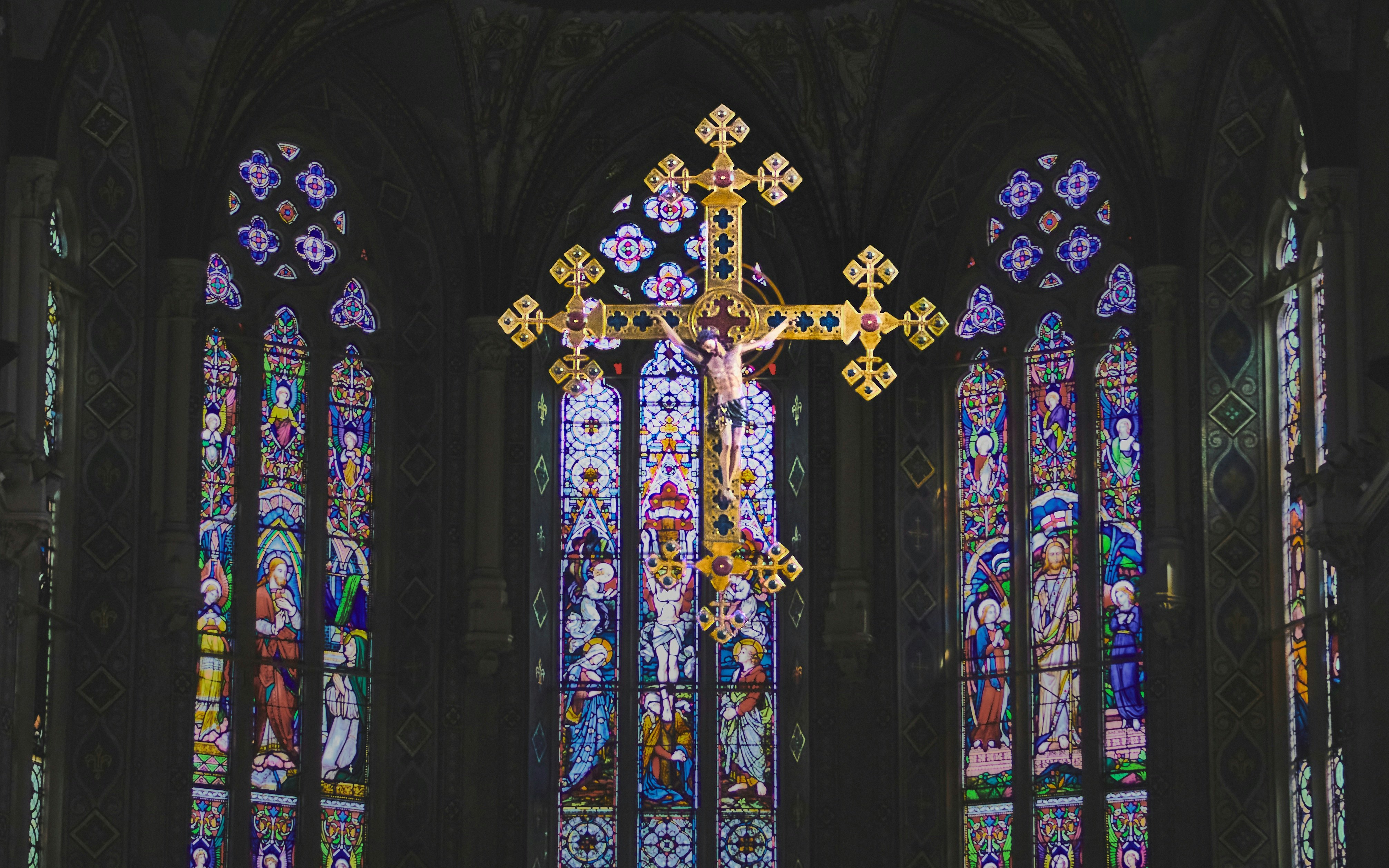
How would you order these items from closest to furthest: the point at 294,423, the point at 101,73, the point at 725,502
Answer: the point at 725,502 < the point at 101,73 < the point at 294,423

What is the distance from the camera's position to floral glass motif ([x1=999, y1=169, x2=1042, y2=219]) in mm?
30844

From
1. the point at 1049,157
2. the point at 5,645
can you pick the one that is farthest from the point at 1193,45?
the point at 5,645

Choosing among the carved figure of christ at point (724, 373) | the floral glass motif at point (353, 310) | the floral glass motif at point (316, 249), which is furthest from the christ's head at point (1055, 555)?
the floral glass motif at point (316, 249)

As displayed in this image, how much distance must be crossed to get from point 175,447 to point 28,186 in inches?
121

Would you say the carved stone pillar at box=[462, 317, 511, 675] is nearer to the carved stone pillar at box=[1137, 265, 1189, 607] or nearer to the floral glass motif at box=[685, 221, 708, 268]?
the floral glass motif at box=[685, 221, 708, 268]

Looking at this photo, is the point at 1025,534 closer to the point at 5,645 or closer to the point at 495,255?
the point at 495,255

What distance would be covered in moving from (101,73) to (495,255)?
4087 millimetres

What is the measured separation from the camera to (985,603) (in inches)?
Result: 1183

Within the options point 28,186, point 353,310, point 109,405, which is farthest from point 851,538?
point 28,186

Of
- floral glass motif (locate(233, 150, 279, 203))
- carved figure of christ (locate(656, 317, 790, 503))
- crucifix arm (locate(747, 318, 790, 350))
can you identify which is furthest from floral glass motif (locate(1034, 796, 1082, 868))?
floral glass motif (locate(233, 150, 279, 203))

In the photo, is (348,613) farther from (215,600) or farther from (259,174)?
(259,174)

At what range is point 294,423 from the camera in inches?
1187

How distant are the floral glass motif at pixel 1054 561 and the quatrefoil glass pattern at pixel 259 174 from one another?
6946mm

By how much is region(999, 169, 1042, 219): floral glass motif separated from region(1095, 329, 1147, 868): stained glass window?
5.23 feet
